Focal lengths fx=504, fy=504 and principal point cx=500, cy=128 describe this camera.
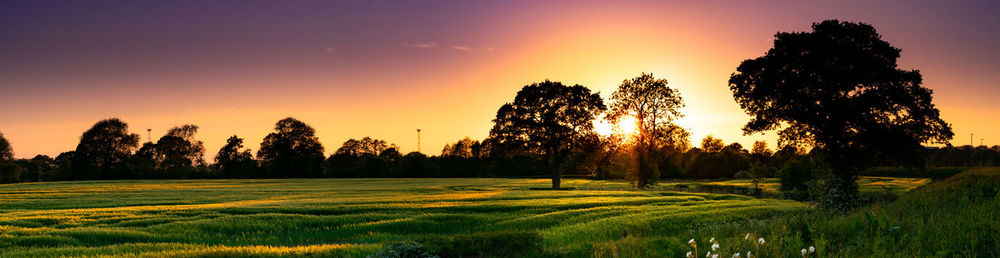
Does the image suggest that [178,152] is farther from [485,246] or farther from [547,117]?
[485,246]

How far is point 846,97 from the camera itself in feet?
89.0

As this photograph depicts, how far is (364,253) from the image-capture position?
12305mm

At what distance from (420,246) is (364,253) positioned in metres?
2.24

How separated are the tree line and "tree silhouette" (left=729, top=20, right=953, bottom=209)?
0.06 metres

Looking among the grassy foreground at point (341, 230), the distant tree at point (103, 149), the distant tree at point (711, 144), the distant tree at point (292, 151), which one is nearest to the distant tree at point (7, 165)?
the distant tree at point (103, 149)

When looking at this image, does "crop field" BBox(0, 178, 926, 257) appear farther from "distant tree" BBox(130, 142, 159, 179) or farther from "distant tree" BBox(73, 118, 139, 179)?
"distant tree" BBox(73, 118, 139, 179)

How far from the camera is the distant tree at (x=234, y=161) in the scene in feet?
368

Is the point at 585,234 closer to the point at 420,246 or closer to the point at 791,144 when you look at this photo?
the point at 420,246

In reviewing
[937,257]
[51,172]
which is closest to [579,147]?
[937,257]

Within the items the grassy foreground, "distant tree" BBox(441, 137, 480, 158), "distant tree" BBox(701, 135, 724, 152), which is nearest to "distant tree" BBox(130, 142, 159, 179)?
"distant tree" BBox(441, 137, 480, 158)

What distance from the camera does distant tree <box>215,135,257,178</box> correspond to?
112 m

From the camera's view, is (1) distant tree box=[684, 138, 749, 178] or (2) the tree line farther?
(1) distant tree box=[684, 138, 749, 178]

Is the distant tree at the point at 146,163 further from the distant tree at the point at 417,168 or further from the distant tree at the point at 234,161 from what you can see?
the distant tree at the point at 417,168

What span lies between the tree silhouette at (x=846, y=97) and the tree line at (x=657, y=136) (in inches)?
2.2
